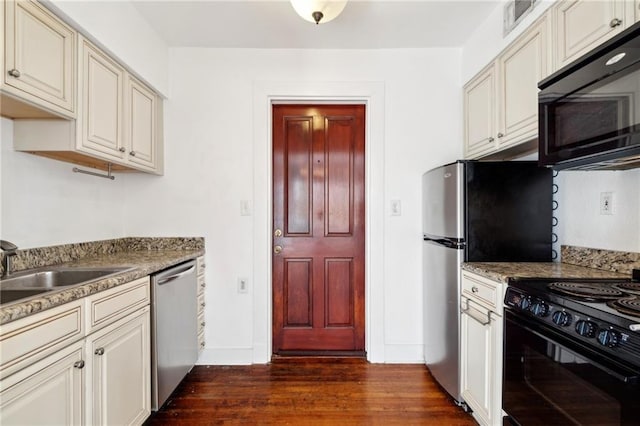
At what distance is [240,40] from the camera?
244 cm

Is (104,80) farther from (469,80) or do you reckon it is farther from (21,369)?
(469,80)

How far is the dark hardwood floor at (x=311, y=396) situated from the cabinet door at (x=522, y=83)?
169 cm

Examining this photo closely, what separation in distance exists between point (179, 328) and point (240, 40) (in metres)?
2.11

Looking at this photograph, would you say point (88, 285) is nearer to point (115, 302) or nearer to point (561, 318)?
point (115, 302)

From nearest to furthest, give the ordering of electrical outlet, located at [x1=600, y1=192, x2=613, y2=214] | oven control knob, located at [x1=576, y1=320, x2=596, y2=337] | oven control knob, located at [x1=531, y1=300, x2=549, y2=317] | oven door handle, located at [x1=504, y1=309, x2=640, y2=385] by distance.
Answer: oven door handle, located at [x1=504, y1=309, x2=640, y2=385]
oven control knob, located at [x1=576, y1=320, x2=596, y2=337]
oven control knob, located at [x1=531, y1=300, x2=549, y2=317]
electrical outlet, located at [x1=600, y1=192, x2=613, y2=214]

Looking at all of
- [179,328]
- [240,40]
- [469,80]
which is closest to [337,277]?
[179,328]

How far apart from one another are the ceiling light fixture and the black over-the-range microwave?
1108mm

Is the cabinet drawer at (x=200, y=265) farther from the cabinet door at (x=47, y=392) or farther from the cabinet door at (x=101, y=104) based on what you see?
the cabinet door at (x=47, y=392)

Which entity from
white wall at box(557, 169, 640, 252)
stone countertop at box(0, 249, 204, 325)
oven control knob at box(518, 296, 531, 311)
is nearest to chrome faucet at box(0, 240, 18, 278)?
stone countertop at box(0, 249, 204, 325)

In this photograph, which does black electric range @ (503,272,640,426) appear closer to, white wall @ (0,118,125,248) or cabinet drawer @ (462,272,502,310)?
cabinet drawer @ (462,272,502,310)

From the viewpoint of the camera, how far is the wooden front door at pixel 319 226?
106 inches

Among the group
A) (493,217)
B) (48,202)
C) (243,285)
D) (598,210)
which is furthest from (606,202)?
(48,202)

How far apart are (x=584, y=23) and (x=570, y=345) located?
1.34 m

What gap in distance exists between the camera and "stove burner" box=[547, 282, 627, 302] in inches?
44.6
